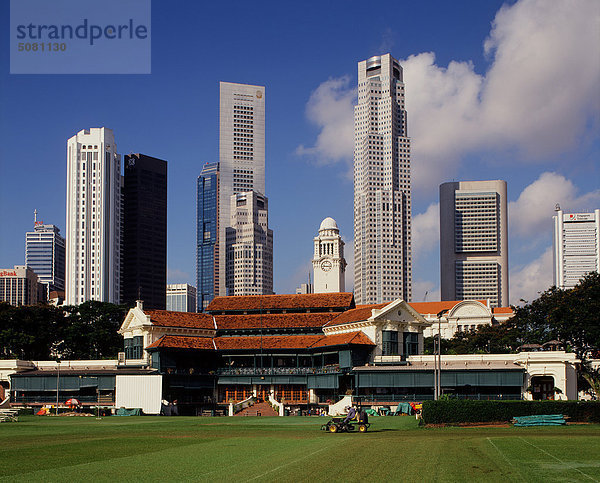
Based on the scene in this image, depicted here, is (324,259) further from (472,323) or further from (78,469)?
(78,469)

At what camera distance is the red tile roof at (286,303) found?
10394cm

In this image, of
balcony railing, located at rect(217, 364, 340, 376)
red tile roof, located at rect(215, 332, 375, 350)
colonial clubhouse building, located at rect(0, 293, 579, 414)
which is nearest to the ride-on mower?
colonial clubhouse building, located at rect(0, 293, 579, 414)

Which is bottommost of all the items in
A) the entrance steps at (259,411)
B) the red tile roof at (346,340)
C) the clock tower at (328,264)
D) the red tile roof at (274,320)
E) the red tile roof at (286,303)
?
the entrance steps at (259,411)

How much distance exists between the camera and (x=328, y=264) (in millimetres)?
159750

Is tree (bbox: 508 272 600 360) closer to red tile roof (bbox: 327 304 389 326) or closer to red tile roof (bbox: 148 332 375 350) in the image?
red tile roof (bbox: 327 304 389 326)

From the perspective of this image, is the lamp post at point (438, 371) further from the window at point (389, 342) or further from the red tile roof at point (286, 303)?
the red tile roof at point (286, 303)

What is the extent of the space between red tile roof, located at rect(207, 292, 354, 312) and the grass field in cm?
5531

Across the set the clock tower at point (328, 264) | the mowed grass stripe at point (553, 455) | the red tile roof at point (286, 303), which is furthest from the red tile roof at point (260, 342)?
the clock tower at point (328, 264)

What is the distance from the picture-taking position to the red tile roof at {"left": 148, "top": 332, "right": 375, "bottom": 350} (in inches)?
3597

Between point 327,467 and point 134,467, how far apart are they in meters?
7.25

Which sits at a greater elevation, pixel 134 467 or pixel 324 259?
pixel 324 259

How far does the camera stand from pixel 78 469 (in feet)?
93.9

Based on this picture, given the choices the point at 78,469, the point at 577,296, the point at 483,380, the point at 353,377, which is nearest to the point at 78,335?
the point at 353,377

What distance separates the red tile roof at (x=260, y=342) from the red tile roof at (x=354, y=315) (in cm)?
183
